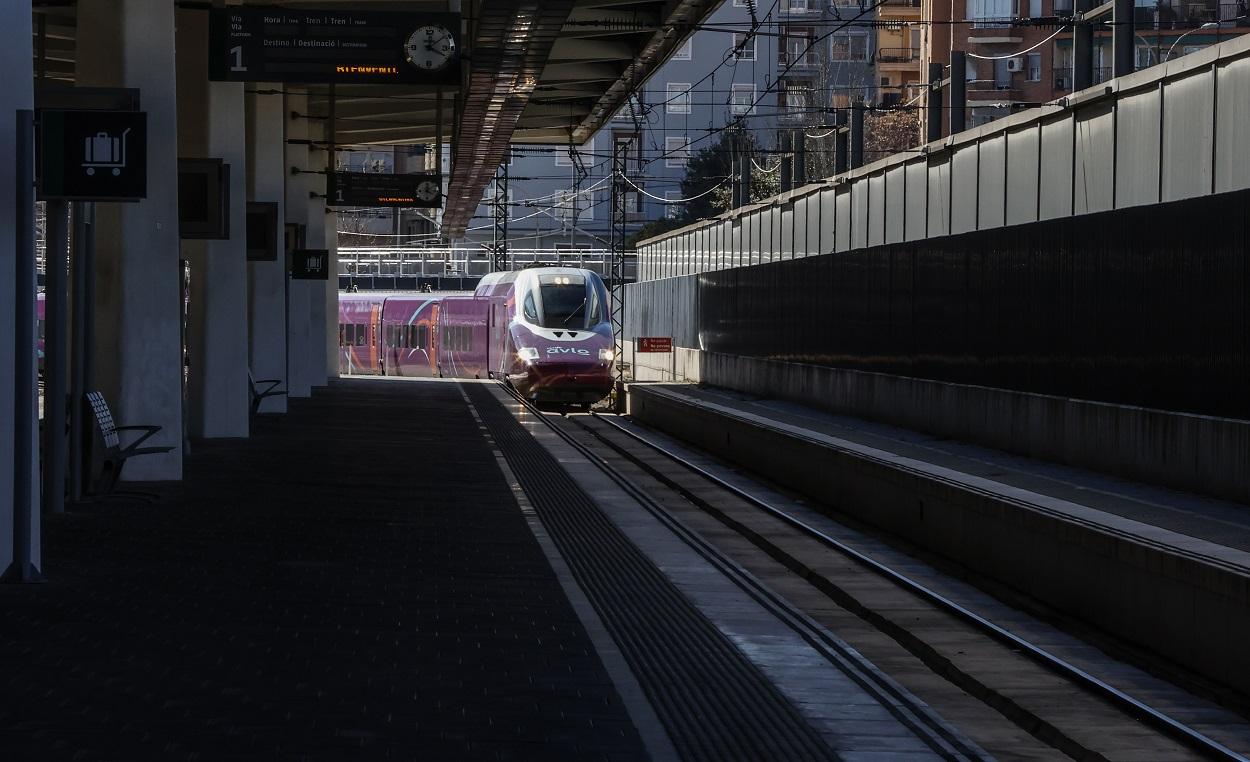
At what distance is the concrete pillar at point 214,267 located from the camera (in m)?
20.7

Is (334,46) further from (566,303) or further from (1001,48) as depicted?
(1001,48)

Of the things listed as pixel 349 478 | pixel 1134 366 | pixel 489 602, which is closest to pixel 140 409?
pixel 349 478

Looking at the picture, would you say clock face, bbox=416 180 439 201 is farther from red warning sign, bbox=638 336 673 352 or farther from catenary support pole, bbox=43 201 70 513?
red warning sign, bbox=638 336 673 352

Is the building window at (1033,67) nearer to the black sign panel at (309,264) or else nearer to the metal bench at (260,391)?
the black sign panel at (309,264)

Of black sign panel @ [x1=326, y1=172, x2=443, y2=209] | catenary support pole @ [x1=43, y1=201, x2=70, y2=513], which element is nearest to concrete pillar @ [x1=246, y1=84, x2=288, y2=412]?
black sign panel @ [x1=326, y1=172, x2=443, y2=209]

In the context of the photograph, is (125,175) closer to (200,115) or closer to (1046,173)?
(200,115)

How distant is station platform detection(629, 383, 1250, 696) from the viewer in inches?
399

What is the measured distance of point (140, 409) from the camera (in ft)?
55.8

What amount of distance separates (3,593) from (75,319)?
196 inches

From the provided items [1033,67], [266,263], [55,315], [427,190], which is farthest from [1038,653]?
[1033,67]

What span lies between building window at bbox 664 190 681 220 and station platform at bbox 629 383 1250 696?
207 feet

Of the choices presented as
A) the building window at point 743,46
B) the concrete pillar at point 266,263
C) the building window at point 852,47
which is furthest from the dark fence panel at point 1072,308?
the building window at point 852,47

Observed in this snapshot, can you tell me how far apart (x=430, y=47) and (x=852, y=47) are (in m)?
79.9

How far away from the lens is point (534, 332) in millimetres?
40844
